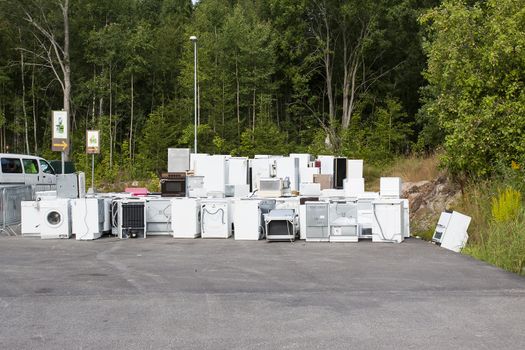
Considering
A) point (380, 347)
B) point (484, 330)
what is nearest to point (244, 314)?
point (380, 347)

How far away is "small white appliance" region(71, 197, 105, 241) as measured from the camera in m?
17.2

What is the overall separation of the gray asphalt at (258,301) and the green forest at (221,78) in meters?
25.2

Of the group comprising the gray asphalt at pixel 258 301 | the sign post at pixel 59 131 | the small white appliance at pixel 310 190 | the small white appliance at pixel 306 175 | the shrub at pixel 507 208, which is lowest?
the gray asphalt at pixel 258 301

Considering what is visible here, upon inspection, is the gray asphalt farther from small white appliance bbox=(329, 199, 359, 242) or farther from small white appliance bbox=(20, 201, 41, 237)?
small white appliance bbox=(20, 201, 41, 237)

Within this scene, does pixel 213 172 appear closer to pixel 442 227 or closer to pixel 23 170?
pixel 442 227

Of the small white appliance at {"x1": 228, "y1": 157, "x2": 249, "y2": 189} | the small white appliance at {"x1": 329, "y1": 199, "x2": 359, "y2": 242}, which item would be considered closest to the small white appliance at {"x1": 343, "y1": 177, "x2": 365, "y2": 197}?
the small white appliance at {"x1": 329, "y1": 199, "x2": 359, "y2": 242}

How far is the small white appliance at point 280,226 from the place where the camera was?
1650cm

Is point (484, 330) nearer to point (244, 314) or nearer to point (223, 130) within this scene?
point (244, 314)

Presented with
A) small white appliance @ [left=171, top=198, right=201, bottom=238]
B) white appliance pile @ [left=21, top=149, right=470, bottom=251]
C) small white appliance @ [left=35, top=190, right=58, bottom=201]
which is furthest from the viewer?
small white appliance @ [left=35, top=190, right=58, bottom=201]

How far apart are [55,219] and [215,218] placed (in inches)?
172

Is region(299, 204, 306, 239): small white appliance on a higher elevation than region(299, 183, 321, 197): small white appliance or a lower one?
lower

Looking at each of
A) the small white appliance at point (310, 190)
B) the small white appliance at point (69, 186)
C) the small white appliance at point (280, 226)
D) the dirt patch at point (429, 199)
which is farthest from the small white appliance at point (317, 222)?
the small white appliance at point (69, 186)

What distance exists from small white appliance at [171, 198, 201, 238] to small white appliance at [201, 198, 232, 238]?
0.73 feet

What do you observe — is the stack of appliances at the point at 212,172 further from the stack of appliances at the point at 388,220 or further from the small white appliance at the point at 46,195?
the stack of appliances at the point at 388,220
